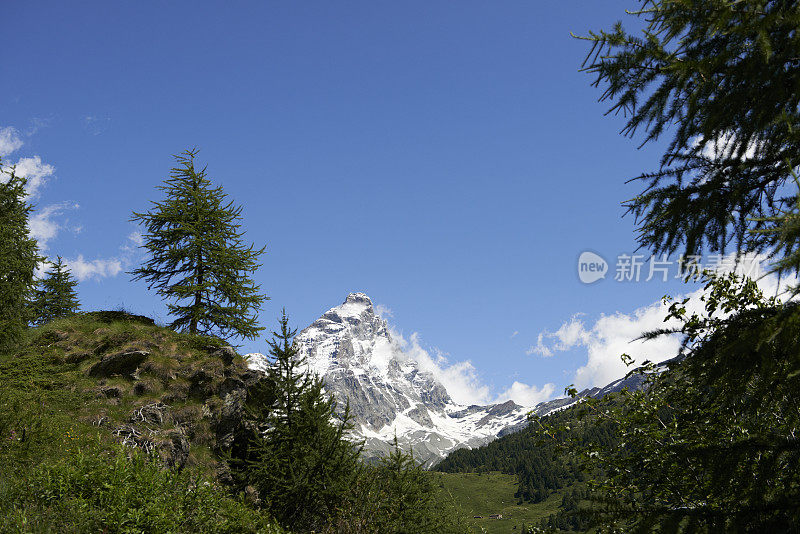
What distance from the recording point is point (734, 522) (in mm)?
3691

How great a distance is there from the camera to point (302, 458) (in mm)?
18094

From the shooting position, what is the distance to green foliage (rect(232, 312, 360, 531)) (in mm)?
17625

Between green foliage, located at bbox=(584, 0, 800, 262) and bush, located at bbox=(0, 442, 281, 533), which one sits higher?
green foliage, located at bbox=(584, 0, 800, 262)

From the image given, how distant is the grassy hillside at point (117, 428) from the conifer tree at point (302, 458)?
1.79m

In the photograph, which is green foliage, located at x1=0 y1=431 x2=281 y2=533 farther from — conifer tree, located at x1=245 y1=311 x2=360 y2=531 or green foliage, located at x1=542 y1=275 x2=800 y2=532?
green foliage, located at x1=542 y1=275 x2=800 y2=532

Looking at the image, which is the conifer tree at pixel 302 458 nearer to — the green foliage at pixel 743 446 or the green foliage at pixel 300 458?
the green foliage at pixel 300 458

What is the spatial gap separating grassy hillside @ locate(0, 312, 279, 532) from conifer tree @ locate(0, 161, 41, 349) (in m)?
1.38

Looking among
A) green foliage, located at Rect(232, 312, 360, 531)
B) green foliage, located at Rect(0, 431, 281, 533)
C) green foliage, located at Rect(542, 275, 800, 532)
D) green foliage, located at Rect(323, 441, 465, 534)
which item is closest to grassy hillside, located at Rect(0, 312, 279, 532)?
green foliage, located at Rect(0, 431, 281, 533)

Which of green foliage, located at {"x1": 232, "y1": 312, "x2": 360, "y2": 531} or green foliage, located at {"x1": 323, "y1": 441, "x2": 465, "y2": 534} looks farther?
green foliage, located at {"x1": 232, "y1": 312, "x2": 360, "y2": 531}


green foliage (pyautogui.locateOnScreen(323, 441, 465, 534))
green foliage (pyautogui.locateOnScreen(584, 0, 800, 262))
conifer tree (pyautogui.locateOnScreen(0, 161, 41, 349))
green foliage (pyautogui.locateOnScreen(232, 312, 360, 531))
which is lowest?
green foliage (pyautogui.locateOnScreen(323, 441, 465, 534))

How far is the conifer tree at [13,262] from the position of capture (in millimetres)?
19547

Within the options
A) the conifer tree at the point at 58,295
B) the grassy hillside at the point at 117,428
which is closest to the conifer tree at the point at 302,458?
the grassy hillside at the point at 117,428

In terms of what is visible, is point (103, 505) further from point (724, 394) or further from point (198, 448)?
point (724, 394)

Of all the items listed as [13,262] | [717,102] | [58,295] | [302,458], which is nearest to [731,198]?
[717,102]
